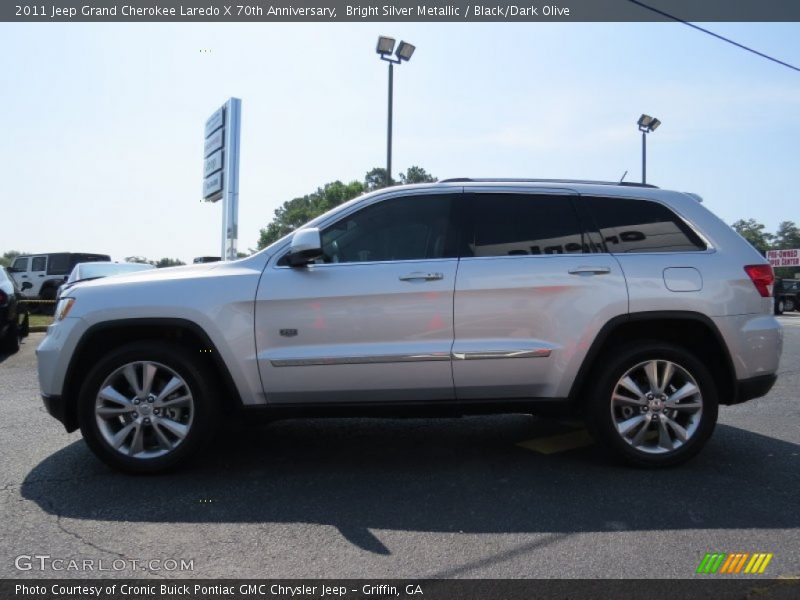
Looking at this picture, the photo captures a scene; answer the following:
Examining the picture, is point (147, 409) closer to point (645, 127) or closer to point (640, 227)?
point (640, 227)

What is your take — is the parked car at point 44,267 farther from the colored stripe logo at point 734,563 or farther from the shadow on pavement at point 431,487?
the colored stripe logo at point 734,563

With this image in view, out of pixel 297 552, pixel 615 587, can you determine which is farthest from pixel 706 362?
pixel 297 552

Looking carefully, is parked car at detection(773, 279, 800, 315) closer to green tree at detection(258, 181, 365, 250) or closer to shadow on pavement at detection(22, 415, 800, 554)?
shadow on pavement at detection(22, 415, 800, 554)

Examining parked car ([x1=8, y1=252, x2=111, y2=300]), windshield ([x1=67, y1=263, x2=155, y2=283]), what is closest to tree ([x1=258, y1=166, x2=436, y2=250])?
parked car ([x1=8, y1=252, x2=111, y2=300])

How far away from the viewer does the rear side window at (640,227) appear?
4.70 metres

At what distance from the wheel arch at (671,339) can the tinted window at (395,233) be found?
1131 mm

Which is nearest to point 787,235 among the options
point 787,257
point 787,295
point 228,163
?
point 787,257

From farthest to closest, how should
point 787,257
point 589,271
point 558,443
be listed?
point 787,257 < point 558,443 < point 589,271

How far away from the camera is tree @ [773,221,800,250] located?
11906 cm

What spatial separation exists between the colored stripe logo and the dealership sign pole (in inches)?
789

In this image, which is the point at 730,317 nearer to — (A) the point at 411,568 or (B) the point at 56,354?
(A) the point at 411,568

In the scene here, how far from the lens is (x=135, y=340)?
180 inches

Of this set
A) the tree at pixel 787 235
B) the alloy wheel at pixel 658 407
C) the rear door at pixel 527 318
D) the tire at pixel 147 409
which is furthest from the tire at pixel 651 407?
the tree at pixel 787 235

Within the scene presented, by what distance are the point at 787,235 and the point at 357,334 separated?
451ft
